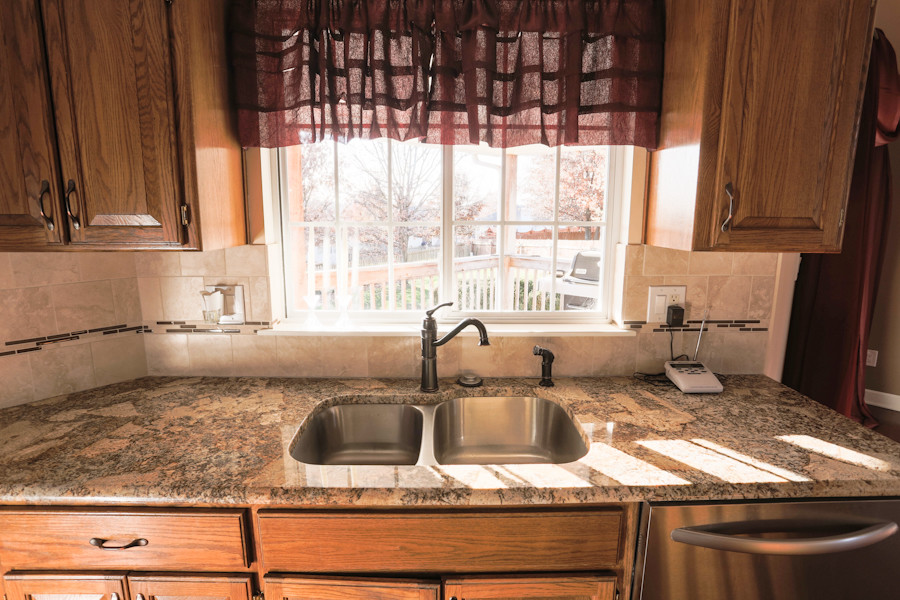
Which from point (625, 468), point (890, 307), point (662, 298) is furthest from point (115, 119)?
point (890, 307)

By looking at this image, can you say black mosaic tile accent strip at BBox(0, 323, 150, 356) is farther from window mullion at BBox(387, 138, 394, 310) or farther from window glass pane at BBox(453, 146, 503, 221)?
window glass pane at BBox(453, 146, 503, 221)

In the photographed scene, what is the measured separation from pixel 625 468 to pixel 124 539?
1.20 meters

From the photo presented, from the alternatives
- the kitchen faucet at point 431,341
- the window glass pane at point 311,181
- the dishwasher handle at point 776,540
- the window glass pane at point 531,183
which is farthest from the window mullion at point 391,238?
the dishwasher handle at point 776,540

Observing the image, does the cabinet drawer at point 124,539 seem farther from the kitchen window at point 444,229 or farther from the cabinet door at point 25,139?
the kitchen window at point 444,229

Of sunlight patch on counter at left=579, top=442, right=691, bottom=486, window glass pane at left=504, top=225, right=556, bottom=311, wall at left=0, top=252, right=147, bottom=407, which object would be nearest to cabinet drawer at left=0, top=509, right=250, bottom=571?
wall at left=0, top=252, right=147, bottom=407

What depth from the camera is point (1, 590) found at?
3.73ft

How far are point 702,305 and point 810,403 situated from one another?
0.45 meters

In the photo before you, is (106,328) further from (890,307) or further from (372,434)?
(890,307)

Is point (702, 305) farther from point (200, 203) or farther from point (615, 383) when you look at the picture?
point (200, 203)

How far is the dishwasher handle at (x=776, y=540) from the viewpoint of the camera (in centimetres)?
108

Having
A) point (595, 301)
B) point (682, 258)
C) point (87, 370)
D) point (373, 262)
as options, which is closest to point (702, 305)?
point (682, 258)

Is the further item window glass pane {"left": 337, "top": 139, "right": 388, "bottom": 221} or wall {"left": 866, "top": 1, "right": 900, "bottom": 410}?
wall {"left": 866, "top": 1, "right": 900, "bottom": 410}

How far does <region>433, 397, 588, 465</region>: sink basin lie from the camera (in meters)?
1.59

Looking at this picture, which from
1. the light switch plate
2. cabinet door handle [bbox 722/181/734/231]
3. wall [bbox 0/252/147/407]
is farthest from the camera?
the light switch plate
